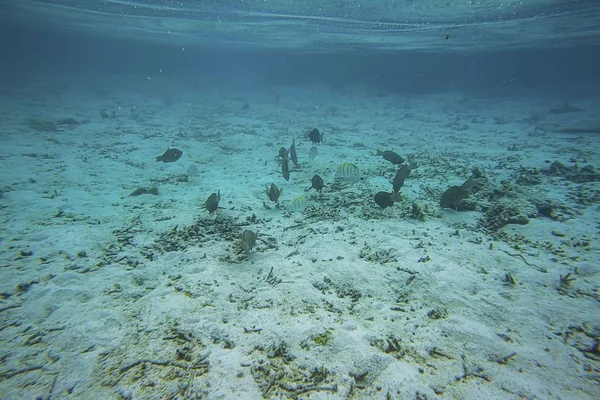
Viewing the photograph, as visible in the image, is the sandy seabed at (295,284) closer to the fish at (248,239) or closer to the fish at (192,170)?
the fish at (248,239)

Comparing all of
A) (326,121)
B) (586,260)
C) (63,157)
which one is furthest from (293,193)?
(326,121)

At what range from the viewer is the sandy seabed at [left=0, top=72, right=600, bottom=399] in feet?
9.88

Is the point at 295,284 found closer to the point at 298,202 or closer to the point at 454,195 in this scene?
the point at 298,202

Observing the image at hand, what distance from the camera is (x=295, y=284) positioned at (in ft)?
14.8

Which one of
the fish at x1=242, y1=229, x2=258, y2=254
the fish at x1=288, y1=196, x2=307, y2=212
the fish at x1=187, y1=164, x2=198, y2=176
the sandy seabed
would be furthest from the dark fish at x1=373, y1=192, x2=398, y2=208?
the fish at x1=187, y1=164, x2=198, y2=176

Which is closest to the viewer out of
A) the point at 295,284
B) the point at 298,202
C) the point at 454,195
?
the point at 295,284

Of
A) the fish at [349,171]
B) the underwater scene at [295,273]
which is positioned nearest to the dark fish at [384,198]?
the underwater scene at [295,273]

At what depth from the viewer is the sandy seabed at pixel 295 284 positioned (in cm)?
301

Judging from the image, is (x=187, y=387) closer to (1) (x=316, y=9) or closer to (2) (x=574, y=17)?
(1) (x=316, y=9)

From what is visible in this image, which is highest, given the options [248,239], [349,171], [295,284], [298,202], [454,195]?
[349,171]

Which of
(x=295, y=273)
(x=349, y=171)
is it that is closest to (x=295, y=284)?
(x=295, y=273)

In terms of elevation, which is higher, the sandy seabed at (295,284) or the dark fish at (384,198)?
the dark fish at (384,198)

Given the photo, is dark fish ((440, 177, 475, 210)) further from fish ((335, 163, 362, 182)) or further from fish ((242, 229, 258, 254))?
fish ((242, 229, 258, 254))

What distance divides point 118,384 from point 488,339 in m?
4.15
